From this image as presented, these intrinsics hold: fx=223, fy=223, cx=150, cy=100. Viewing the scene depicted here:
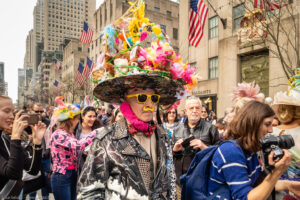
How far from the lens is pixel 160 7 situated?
39.2 m

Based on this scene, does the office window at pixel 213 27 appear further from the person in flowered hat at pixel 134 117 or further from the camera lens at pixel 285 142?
the camera lens at pixel 285 142

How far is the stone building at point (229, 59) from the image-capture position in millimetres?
13137

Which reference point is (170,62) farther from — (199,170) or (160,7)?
(160,7)

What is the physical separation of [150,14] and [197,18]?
21.5 m

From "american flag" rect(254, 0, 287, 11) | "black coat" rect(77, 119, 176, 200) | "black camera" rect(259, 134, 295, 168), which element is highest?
"american flag" rect(254, 0, 287, 11)

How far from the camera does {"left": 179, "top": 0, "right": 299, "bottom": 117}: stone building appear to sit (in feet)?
43.1

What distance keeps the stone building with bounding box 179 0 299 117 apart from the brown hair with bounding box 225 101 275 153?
10.4 meters

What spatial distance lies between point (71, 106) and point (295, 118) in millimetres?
3612

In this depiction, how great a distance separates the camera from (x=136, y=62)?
199 centimetres

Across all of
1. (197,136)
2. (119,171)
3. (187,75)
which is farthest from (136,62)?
(197,136)

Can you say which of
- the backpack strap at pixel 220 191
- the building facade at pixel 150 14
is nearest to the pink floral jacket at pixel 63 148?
the backpack strap at pixel 220 191

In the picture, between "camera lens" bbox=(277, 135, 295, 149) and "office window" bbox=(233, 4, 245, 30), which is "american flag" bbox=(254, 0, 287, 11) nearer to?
"office window" bbox=(233, 4, 245, 30)

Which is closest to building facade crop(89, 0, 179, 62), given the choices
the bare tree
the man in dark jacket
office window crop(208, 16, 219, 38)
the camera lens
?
office window crop(208, 16, 219, 38)

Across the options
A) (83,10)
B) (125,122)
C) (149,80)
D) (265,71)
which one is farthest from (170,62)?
(83,10)
